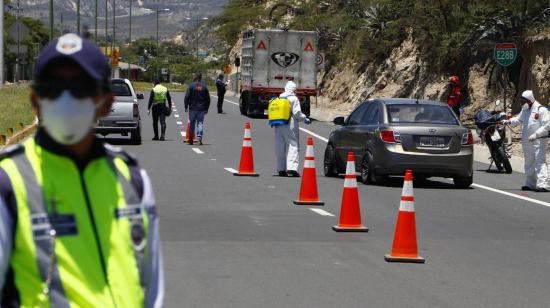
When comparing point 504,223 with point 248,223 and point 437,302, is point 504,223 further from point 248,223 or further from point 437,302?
point 437,302

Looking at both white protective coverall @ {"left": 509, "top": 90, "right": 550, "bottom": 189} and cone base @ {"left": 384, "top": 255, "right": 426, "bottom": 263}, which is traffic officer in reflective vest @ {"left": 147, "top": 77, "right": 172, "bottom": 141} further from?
cone base @ {"left": 384, "top": 255, "right": 426, "bottom": 263}

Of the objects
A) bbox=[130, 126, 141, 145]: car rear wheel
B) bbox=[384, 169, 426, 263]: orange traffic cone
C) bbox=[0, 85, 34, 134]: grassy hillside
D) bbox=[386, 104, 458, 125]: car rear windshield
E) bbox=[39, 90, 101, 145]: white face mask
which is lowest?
bbox=[0, 85, 34, 134]: grassy hillside

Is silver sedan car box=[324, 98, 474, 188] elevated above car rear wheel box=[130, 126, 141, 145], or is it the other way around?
silver sedan car box=[324, 98, 474, 188]

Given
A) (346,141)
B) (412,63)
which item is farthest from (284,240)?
(412,63)

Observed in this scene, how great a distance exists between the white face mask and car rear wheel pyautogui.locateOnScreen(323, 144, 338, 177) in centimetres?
1839

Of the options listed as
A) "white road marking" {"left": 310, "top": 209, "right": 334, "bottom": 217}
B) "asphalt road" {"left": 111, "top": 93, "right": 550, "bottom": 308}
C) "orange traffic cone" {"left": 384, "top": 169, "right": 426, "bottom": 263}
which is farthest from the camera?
Result: "white road marking" {"left": 310, "top": 209, "right": 334, "bottom": 217}

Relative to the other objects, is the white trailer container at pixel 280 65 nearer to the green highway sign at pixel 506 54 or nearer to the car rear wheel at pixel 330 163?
the green highway sign at pixel 506 54

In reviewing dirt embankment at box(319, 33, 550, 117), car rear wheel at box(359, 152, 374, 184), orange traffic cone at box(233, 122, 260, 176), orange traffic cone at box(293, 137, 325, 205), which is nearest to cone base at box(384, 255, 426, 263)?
orange traffic cone at box(293, 137, 325, 205)

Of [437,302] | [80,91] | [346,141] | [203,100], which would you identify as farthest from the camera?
[203,100]

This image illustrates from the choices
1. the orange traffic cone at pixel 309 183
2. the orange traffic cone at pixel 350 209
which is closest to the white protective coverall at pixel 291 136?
the orange traffic cone at pixel 309 183

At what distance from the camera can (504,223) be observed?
50.3 ft

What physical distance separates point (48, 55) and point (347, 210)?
10255 mm

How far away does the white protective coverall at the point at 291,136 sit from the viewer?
21.0 metres

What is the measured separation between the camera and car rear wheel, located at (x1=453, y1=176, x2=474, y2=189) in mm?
20188
